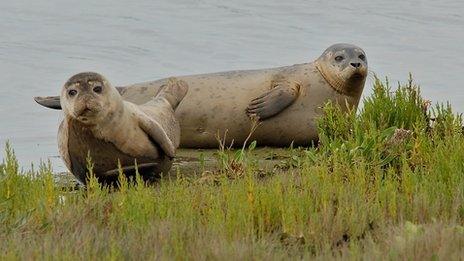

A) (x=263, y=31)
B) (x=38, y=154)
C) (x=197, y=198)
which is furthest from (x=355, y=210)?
(x=263, y=31)

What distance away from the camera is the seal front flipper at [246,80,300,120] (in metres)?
12.1

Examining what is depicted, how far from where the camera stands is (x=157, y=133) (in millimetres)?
10414

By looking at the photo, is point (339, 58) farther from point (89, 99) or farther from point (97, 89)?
point (89, 99)

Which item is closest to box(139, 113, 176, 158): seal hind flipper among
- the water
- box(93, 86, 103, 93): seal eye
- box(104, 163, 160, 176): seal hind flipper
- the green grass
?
box(104, 163, 160, 176): seal hind flipper

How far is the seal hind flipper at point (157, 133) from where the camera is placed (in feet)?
34.1

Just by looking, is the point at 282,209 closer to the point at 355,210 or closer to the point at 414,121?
the point at 355,210

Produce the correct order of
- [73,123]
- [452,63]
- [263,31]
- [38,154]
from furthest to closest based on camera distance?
[263,31]
[452,63]
[38,154]
[73,123]

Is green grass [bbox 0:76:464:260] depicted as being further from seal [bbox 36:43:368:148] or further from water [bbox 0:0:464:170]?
water [bbox 0:0:464:170]

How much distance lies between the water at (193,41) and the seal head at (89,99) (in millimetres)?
2587

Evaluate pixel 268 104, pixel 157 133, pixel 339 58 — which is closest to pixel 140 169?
Answer: pixel 157 133

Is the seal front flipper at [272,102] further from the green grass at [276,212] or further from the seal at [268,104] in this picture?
the green grass at [276,212]

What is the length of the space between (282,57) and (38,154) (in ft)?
26.8

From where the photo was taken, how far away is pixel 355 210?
7.46 m

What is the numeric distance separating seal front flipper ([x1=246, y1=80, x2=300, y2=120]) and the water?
1.78 meters
